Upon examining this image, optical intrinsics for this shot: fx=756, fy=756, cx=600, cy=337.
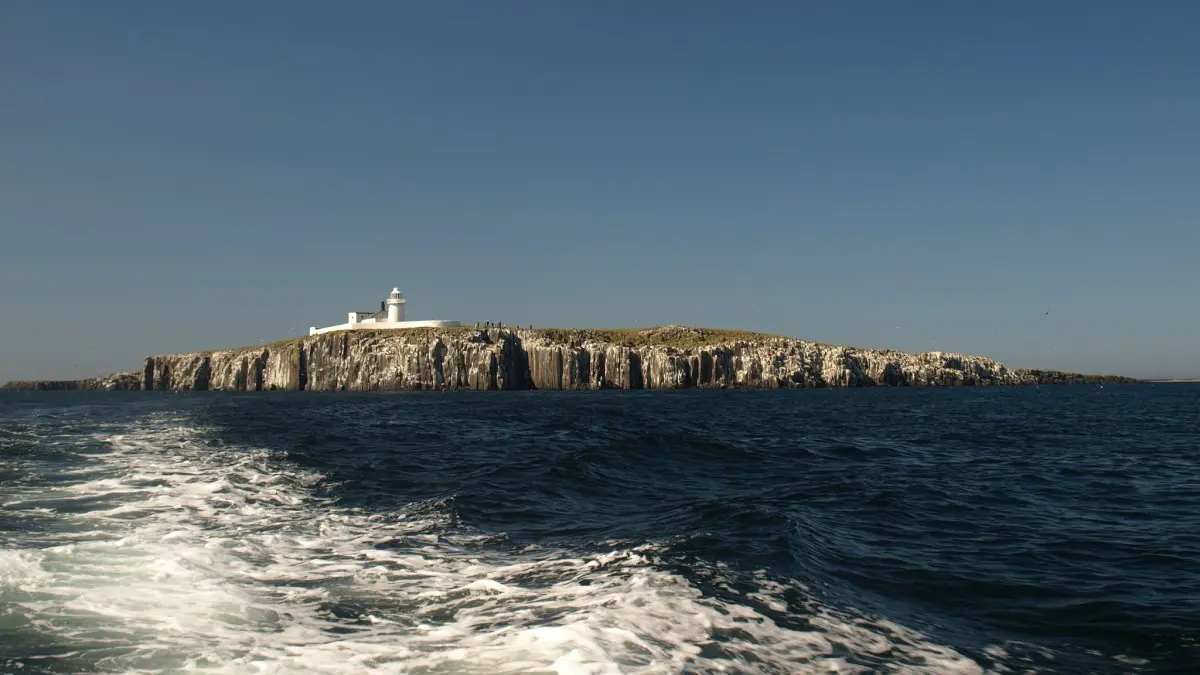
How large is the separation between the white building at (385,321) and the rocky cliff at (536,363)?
567 centimetres

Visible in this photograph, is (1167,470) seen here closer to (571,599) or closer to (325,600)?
(571,599)

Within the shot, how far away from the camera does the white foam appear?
8297 millimetres

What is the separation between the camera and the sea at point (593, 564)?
8609 millimetres

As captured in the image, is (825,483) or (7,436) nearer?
(825,483)

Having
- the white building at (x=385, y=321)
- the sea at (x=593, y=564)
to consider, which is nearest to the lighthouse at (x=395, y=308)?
the white building at (x=385, y=321)

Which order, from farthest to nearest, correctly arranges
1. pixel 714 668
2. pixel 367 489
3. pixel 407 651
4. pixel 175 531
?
pixel 367 489 < pixel 175 531 < pixel 407 651 < pixel 714 668

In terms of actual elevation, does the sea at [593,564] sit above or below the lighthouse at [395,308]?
below

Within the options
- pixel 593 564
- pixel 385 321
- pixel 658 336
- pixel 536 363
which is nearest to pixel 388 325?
pixel 385 321

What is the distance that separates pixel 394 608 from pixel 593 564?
3.46m

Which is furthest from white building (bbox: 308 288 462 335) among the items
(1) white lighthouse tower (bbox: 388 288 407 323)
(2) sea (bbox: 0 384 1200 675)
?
(2) sea (bbox: 0 384 1200 675)

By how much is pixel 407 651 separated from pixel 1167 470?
27603mm

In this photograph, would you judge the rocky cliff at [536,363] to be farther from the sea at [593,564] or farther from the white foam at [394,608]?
the white foam at [394,608]

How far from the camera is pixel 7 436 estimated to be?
37.0 metres

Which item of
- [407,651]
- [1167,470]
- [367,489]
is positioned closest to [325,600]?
[407,651]
